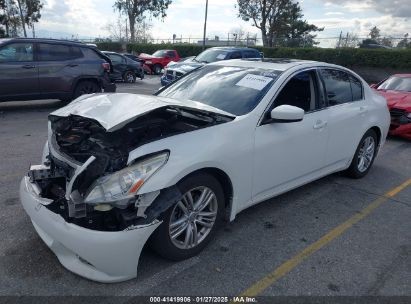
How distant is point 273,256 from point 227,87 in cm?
180

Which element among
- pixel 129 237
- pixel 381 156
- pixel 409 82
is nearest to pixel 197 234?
pixel 129 237

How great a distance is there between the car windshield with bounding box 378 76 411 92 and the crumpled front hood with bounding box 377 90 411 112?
0.41 meters

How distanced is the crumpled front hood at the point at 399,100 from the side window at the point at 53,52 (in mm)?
7829

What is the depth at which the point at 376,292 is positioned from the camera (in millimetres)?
2789

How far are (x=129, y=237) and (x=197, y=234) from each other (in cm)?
76

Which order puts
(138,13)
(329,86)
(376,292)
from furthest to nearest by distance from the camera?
(138,13)
(329,86)
(376,292)

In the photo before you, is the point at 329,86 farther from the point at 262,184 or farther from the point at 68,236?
the point at 68,236

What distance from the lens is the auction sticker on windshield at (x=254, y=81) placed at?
3.77 meters

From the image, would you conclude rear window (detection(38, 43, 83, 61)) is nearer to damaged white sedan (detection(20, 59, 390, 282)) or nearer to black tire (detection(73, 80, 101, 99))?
black tire (detection(73, 80, 101, 99))

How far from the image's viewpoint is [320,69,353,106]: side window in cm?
440

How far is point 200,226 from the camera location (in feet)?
10.4

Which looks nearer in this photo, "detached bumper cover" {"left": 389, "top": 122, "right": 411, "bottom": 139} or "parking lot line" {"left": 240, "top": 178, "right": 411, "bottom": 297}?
"parking lot line" {"left": 240, "top": 178, "right": 411, "bottom": 297}

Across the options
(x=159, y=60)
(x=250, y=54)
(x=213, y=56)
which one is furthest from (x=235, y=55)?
(x=159, y=60)

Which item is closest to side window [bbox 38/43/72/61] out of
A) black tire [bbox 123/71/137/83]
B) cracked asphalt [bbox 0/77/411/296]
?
cracked asphalt [bbox 0/77/411/296]
